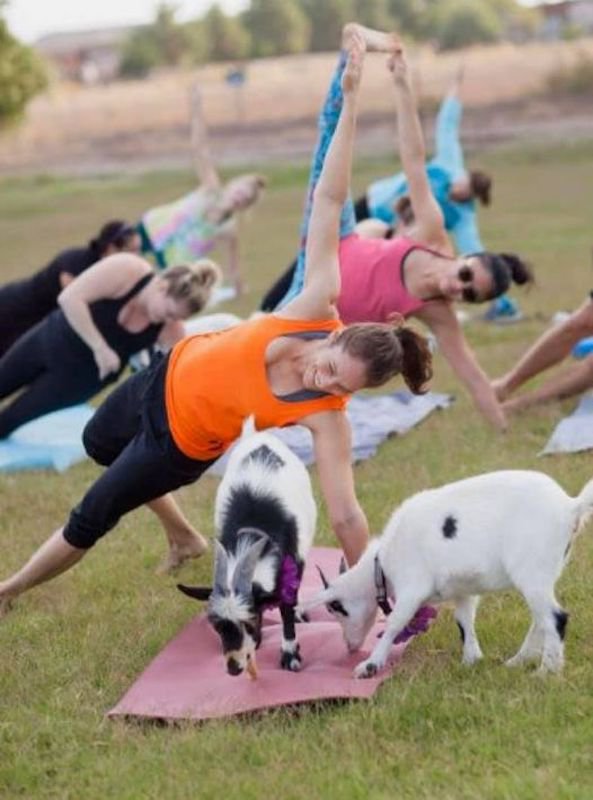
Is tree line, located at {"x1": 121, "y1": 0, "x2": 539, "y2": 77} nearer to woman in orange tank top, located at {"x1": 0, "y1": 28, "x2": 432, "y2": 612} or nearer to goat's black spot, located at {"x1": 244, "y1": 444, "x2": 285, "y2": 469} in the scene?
woman in orange tank top, located at {"x1": 0, "y1": 28, "x2": 432, "y2": 612}

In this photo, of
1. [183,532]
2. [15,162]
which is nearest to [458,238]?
[183,532]

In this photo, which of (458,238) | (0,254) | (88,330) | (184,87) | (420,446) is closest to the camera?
(88,330)

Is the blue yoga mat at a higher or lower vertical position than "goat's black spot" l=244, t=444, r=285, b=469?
lower

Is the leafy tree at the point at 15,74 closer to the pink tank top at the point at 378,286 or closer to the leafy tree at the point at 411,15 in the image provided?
the pink tank top at the point at 378,286

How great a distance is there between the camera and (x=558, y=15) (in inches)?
4267

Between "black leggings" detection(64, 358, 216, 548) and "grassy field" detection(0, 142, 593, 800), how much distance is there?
1.58ft

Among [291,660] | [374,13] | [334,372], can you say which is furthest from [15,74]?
[374,13]

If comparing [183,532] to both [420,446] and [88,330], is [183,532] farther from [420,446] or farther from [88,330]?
[420,446]

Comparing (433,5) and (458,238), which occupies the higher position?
(458,238)

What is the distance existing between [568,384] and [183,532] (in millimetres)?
3540

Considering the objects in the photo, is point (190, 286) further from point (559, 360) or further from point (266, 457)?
point (559, 360)

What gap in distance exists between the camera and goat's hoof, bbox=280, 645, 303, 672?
5.10m

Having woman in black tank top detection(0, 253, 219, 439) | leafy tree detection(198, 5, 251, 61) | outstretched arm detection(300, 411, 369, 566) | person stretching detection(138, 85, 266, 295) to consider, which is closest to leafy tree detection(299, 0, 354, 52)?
leafy tree detection(198, 5, 251, 61)

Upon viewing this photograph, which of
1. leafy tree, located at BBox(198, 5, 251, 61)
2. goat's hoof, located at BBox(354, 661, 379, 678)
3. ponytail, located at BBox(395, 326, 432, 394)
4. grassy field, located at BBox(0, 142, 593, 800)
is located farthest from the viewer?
leafy tree, located at BBox(198, 5, 251, 61)
